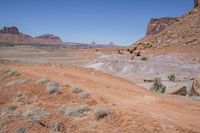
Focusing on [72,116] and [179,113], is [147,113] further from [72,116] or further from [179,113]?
[72,116]

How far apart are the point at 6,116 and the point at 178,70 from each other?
21537mm

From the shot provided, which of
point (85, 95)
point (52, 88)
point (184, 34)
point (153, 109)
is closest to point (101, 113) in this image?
point (153, 109)

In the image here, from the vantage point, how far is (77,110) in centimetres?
973

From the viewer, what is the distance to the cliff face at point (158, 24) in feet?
383

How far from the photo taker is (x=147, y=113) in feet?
28.8

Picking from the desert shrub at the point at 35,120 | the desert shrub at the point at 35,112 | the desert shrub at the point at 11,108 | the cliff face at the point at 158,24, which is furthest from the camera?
the cliff face at the point at 158,24

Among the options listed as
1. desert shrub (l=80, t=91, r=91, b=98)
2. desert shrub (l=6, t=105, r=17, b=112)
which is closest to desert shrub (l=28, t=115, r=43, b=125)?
desert shrub (l=6, t=105, r=17, b=112)

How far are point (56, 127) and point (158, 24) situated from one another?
391ft

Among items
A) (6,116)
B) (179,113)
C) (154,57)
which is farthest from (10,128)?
(154,57)

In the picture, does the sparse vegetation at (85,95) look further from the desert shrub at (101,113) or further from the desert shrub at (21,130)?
the desert shrub at (21,130)

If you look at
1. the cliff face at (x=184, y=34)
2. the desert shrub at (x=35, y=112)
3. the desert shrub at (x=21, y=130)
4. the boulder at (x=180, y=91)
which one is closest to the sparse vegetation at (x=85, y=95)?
the desert shrub at (x=35, y=112)

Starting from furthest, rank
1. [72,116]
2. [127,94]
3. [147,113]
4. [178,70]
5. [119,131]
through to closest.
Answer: [178,70] → [127,94] → [72,116] → [147,113] → [119,131]

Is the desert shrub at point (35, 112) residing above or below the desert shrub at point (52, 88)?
below

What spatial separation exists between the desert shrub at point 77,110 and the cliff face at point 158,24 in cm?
10902
